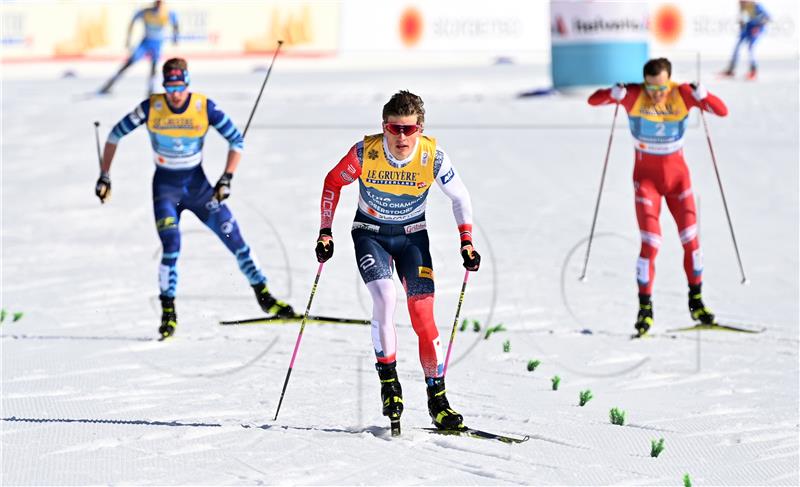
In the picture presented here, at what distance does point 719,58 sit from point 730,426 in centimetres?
2099

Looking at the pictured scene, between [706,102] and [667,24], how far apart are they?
1931 cm

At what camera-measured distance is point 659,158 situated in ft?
33.9

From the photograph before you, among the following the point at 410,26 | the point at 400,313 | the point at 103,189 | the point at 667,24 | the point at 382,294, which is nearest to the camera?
the point at 382,294

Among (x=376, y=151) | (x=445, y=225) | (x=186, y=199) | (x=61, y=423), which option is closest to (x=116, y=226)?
(x=445, y=225)

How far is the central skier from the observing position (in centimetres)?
688

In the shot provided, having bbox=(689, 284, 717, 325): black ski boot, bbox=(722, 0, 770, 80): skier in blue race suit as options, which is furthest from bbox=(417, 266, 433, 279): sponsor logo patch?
bbox=(722, 0, 770, 80): skier in blue race suit

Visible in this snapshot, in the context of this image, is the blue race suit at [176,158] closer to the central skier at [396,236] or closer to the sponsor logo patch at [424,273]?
the central skier at [396,236]

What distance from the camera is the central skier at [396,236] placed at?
22.6 ft

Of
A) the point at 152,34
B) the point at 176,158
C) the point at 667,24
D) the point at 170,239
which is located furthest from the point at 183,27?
the point at 170,239

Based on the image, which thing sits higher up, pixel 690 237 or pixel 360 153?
pixel 360 153

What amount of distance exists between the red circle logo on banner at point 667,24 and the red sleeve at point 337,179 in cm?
2280

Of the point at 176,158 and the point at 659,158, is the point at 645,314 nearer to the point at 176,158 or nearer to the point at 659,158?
the point at 659,158

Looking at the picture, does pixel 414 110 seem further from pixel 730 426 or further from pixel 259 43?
pixel 259 43

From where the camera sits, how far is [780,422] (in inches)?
324
